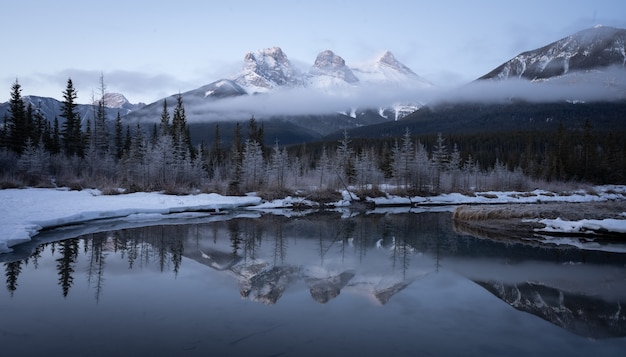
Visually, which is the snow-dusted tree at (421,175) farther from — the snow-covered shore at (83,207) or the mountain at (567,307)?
the mountain at (567,307)

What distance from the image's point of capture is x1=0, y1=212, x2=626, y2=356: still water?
7.50 m

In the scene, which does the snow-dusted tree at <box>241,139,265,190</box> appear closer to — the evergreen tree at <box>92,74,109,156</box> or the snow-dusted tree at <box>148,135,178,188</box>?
the snow-dusted tree at <box>148,135,178,188</box>

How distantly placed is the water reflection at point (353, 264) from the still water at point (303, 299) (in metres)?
0.06

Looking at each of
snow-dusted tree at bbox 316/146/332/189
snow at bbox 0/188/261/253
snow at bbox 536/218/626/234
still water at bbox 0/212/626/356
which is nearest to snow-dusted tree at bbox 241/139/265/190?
snow-dusted tree at bbox 316/146/332/189

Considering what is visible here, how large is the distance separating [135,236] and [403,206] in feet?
111

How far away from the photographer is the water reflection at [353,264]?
34.7ft

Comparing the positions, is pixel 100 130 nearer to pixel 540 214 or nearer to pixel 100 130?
pixel 100 130

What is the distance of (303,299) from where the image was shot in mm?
10406

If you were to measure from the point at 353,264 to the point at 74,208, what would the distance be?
1820 centimetres

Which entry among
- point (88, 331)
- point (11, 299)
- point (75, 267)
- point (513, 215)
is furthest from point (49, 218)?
point (513, 215)

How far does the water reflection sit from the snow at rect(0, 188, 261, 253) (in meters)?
2.04

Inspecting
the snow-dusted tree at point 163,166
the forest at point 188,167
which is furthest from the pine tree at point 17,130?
the snow-dusted tree at point 163,166

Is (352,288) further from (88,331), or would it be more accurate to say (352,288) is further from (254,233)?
(254,233)

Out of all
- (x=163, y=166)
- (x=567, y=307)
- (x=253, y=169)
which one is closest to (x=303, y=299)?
(x=567, y=307)
